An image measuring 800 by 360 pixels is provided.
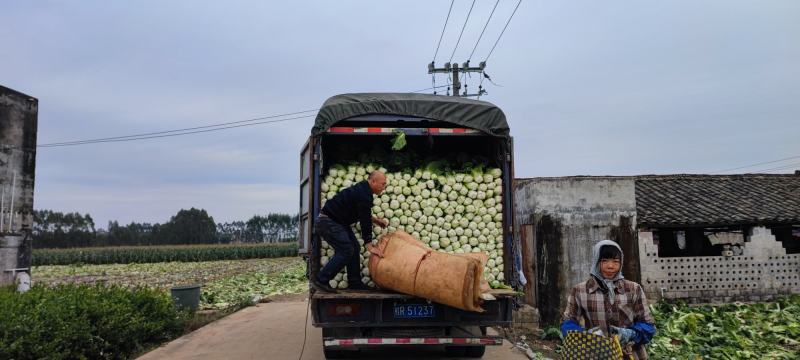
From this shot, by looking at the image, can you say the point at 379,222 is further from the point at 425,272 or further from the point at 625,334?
the point at 625,334

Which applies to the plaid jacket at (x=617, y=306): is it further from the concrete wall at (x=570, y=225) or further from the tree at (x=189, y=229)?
the tree at (x=189, y=229)

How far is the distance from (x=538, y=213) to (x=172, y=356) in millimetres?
7204

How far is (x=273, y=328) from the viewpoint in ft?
31.6

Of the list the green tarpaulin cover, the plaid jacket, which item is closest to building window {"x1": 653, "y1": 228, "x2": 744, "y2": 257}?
the green tarpaulin cover

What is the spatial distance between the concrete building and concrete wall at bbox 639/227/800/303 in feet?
0.09

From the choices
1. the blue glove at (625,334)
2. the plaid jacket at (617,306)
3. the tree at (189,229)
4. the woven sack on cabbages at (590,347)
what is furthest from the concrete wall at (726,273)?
the tree at (189,229)

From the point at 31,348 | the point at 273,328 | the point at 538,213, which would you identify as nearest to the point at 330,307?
the point at 31,348

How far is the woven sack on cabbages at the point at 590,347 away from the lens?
2.98 m

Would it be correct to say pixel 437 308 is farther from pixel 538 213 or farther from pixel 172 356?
pixel 538 213

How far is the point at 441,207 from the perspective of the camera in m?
6.15

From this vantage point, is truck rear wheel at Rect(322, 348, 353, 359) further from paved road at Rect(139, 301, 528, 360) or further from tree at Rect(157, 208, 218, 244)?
tree at Rect(157, 208, 218, 244)

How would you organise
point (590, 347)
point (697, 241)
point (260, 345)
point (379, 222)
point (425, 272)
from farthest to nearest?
point (697, 241), point (260, 345), point (379, 222), point (425, 272), point (590, 347)

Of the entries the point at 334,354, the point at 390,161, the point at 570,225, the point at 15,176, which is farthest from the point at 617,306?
the point at 15,176

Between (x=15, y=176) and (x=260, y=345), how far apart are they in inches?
358
